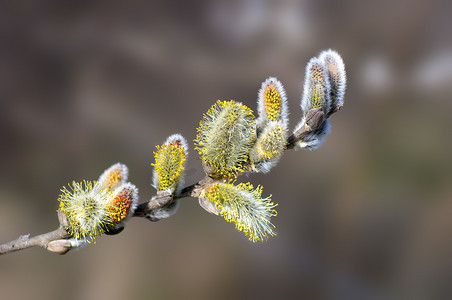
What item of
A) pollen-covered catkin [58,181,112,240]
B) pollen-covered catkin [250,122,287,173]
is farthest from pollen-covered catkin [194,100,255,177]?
pollen-covered catkin [58,181,112,240]

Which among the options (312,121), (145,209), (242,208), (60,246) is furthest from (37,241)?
(312,121)

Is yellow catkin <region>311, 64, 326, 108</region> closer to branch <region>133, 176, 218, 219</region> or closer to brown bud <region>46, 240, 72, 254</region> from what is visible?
branch <region>133, 176, 218, 219</region>

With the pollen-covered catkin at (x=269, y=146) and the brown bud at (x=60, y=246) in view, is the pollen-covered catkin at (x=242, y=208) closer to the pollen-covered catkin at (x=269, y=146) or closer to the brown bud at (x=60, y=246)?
the pollen-covered catkin at (x=269, y=146)

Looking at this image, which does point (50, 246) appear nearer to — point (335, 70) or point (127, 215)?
point (127, 215)

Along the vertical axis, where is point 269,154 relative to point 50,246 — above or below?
above

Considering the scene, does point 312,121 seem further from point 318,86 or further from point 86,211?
point 86,211

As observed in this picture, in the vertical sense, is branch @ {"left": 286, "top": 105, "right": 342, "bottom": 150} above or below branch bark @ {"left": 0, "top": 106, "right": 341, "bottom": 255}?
above

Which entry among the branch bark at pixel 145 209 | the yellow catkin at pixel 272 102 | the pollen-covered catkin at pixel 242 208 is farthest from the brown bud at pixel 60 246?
the yellow catkin at pixel 272 102

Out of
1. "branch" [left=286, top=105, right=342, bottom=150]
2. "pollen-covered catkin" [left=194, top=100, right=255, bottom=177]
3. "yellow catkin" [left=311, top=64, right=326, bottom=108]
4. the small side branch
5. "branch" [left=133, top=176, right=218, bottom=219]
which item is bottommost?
the small side branch

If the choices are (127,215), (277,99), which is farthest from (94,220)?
(277,99)

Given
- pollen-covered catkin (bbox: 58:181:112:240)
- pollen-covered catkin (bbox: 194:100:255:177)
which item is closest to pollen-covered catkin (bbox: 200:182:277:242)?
pollen-covered catkin (bbox: 194:100:255:177)

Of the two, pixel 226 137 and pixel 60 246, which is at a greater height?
pixel 226 137
